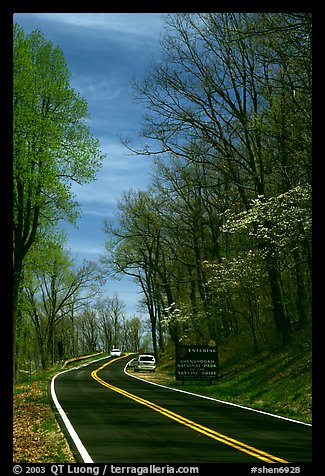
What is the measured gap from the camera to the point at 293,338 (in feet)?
97.1

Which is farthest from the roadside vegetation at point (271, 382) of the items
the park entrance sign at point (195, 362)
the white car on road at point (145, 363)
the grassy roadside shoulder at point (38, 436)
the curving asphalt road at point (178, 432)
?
the white car on road at point (145, 363)

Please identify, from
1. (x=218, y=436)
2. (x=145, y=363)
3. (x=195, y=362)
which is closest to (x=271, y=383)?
(x=195, y=362)

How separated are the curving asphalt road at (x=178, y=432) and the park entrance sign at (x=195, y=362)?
966 centimetres

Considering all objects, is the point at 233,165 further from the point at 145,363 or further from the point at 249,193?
the point at 145,363

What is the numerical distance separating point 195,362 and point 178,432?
18718 millimetres

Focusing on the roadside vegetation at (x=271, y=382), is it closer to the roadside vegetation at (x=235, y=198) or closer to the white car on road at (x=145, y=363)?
the roadside vegetation at (x=235, y=198)

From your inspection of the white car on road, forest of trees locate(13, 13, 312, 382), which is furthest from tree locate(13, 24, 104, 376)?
the white car on road

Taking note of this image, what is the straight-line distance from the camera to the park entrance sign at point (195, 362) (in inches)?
1275

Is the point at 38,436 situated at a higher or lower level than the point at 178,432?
higher

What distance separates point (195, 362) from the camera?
107ft

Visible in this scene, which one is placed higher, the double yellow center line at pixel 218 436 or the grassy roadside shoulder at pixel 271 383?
the grassy roadside shoulder at pixel 271 383
